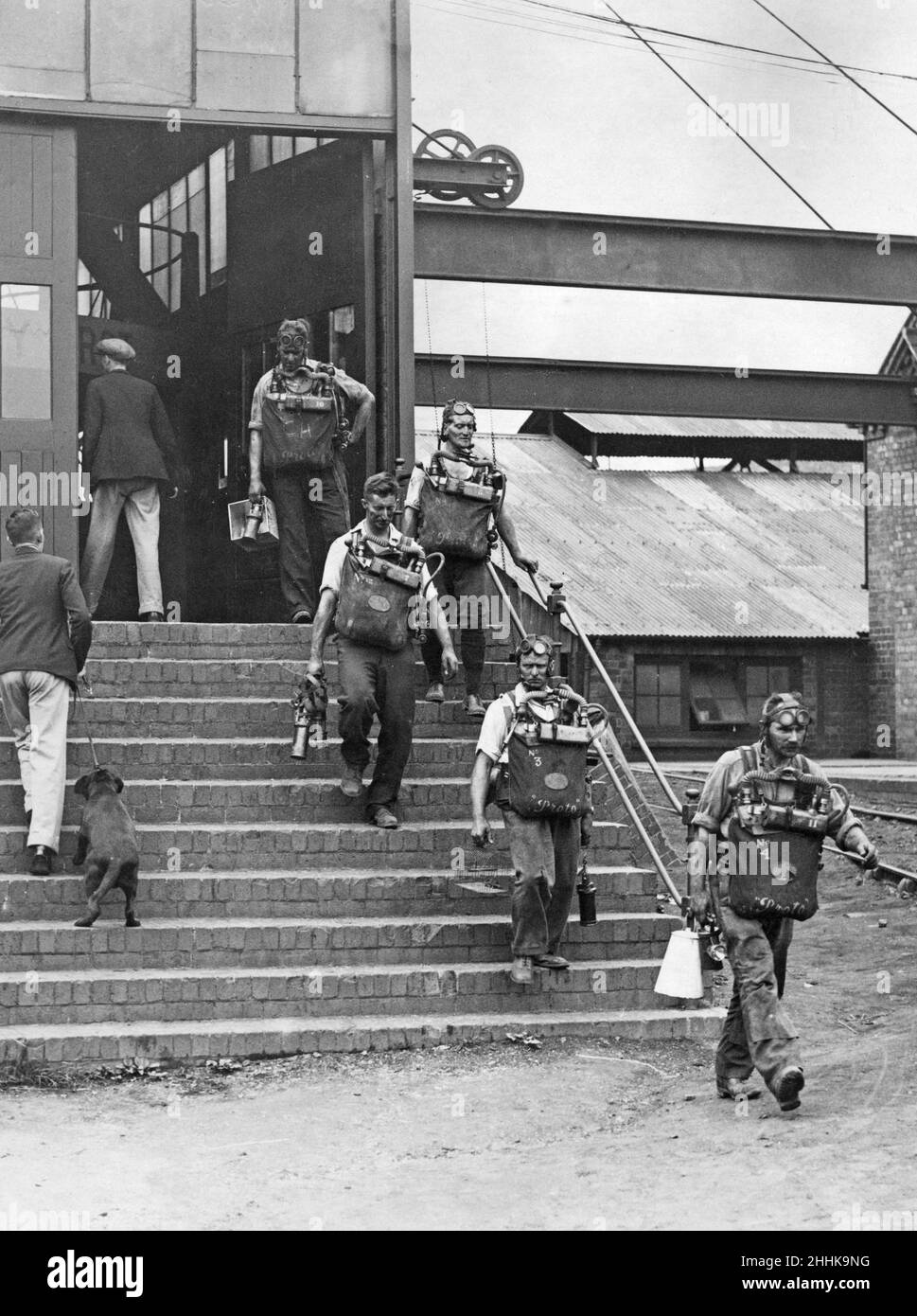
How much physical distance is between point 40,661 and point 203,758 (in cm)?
137

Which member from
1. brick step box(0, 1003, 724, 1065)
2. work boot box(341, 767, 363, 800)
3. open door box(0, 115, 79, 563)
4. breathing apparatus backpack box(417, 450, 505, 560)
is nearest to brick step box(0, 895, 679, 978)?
brick step box(0, 1003, 724, 1065)

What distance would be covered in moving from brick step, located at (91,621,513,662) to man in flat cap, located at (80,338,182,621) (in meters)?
0.55

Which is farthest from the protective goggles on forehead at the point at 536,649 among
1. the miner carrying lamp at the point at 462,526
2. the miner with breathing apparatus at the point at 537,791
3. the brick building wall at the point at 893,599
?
the brick building wall at the point at 893,599

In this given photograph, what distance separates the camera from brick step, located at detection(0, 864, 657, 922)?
922cm

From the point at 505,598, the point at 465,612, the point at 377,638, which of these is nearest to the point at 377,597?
the point at 377,638

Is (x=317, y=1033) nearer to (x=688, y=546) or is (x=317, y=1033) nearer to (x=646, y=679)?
(x=646, y=679)

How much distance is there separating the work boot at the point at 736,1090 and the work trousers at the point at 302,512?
5179mm

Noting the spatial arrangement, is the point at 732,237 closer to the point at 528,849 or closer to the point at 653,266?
the point at 653,266

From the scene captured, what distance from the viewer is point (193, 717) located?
10852 mm

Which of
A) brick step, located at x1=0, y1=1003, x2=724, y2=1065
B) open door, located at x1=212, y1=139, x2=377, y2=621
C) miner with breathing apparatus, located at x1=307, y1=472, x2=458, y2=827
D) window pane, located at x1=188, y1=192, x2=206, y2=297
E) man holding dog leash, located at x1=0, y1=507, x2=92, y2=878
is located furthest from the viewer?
window pane, located at x1=188, y1=192, x2=206, y2=297

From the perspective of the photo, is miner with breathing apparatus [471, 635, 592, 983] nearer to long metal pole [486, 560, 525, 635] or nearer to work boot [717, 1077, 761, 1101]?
work boot [717, 1077, 761, 1101]

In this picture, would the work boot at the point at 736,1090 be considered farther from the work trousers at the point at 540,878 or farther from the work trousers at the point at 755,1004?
the work trousers at the point at 540,878

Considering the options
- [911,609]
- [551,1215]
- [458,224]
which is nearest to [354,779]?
[551,1215]

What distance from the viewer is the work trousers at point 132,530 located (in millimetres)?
12227
